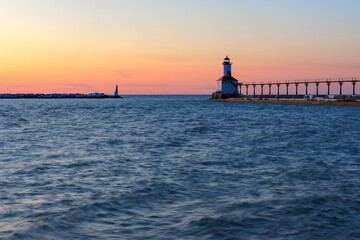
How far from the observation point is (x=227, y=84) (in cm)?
11869

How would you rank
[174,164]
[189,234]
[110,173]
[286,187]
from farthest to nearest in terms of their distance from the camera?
[174,164] < [110,173] < [286,187] < [189,234]

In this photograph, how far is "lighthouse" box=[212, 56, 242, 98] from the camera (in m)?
118

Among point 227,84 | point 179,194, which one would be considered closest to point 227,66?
point 227,84

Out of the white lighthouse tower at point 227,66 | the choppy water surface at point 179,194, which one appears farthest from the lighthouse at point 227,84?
the choppy water surface at point 179,194

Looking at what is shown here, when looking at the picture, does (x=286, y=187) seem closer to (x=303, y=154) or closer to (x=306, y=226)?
(x=306, y=226)

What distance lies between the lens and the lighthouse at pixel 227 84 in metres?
118

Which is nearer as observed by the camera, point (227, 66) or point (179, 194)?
point (179, 194)

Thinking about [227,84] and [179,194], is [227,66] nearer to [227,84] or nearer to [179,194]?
[227,84]

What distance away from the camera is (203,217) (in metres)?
8.31

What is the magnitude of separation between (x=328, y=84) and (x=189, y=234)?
9075 cm

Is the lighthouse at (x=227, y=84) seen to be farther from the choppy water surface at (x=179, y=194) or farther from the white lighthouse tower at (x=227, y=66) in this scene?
the choppy water surface at (x=179, y=194)

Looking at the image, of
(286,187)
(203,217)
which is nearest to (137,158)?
(286,187)

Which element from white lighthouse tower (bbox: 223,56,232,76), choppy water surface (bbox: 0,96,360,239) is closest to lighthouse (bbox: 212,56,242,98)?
white lighthouse tower (bbox: 223,56,232,76)

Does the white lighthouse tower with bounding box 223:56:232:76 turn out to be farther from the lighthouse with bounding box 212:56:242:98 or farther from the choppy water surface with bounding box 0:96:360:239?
the choppy water surface with bounding box 0:96:360:239
